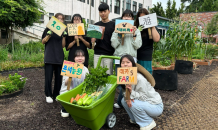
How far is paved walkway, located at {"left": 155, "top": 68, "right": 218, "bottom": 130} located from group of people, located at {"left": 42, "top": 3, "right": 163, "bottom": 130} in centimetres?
49

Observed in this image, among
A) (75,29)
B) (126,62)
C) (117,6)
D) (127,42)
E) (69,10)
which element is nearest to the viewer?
(126,62)

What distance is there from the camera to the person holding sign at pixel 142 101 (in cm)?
259

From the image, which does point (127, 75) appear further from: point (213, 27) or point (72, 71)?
point (213, 27)

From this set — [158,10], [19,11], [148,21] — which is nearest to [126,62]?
[148,21]

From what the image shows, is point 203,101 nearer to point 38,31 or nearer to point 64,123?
point 64,123

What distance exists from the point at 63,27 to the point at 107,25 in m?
0.82

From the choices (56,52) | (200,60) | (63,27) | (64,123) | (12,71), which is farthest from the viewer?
(200,60)

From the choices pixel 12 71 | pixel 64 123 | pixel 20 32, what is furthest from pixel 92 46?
pixel 20 32

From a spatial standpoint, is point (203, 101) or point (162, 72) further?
point (162, 72)

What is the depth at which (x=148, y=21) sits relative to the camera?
→ 10.5ft

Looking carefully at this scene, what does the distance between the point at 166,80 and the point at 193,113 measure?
1.49 metres

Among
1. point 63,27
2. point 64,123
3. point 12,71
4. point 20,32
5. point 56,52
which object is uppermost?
point 20,32

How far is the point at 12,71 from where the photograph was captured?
21.5 ft

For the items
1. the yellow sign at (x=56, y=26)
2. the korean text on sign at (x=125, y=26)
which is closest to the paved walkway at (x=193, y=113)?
the korean text on sign at (x=125, y=26)
